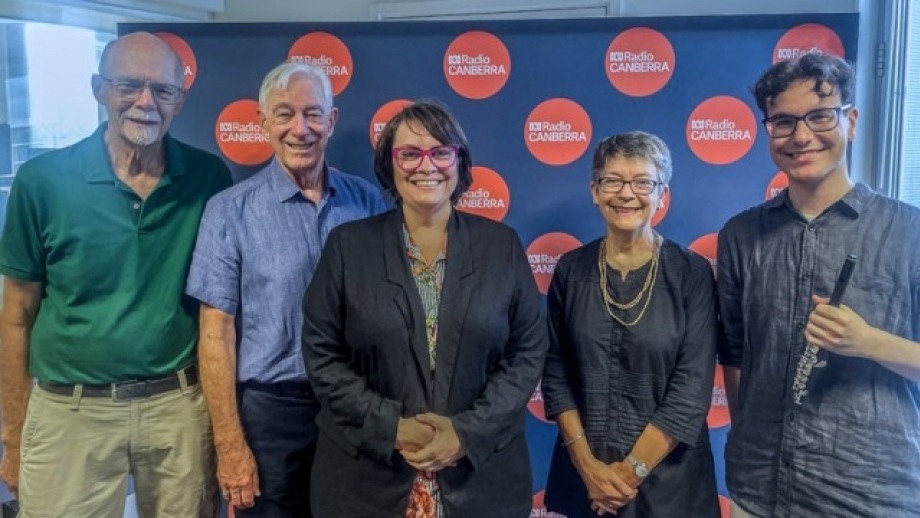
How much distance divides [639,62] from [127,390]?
190 centimetres

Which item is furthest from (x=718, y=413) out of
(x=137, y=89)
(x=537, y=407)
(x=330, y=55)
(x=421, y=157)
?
(x=137, y=89)

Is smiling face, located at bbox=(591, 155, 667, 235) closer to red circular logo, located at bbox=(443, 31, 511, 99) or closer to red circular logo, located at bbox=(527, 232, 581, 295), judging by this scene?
red circular logo, located at bbox=(527, 232, 581, 295)

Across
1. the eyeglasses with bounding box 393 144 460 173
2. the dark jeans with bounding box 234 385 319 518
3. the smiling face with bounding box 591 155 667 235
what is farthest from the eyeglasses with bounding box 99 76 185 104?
the smiling face with bounding box 591 155 667 235

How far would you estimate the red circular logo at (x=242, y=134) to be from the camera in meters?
2.49

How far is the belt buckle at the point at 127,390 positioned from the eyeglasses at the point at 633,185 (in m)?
1.38

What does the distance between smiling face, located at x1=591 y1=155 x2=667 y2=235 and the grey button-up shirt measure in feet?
0.84

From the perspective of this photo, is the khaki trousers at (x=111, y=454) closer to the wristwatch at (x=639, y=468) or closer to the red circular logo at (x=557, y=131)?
the wristwatch at (x=639, y=468)

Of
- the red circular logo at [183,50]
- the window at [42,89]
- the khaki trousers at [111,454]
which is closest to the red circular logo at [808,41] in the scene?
the red circular logo at [183,50]

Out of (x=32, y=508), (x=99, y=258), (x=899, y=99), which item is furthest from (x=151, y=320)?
(x=899, y=99)

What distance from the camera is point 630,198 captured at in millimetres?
1765

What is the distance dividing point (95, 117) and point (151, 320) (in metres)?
1.47

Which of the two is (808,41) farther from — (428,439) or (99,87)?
(99,87)

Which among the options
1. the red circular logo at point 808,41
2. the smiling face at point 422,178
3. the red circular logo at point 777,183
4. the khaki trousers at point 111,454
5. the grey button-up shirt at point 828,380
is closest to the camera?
the grey button-up shirt at point 828,380

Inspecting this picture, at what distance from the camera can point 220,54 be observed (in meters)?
2.48
